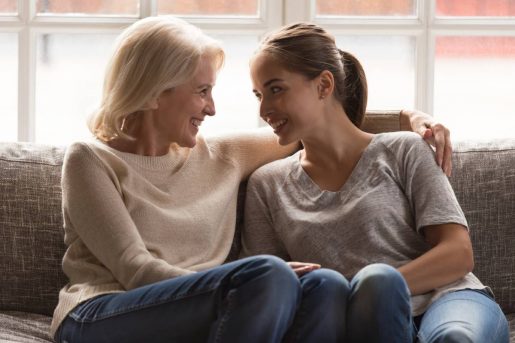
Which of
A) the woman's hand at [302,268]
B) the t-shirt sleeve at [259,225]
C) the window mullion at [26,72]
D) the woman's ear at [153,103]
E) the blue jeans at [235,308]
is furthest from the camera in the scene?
the window mullion at [26,72]

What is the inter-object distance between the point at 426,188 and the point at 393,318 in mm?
425

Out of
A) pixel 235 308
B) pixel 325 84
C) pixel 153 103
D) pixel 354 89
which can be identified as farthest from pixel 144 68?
pixel 235 308

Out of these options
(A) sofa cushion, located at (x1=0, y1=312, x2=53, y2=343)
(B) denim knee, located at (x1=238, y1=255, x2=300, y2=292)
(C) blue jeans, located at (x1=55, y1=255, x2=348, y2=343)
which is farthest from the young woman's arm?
(A) sofa cushion, located at (x1=0, y1=312, x2=53, y2=343)

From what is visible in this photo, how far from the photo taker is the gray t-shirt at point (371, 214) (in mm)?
2215

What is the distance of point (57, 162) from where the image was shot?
250 centimetres

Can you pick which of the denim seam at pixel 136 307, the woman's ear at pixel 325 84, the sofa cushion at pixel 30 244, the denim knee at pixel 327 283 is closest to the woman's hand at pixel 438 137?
the woman's ear at pixel 325 84

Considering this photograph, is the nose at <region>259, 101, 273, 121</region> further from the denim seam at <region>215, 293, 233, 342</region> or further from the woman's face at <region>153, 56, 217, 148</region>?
the denim seam at <region>215, 293, 233, 342</region>

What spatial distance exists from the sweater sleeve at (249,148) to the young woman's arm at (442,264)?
0.52m

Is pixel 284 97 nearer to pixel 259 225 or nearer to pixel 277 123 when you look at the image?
pixel 277 123

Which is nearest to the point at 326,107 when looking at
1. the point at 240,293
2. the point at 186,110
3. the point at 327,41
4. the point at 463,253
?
the point at 327,41

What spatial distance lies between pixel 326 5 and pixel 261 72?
81 centimetres

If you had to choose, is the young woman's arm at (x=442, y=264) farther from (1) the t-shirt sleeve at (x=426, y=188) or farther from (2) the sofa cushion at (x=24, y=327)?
(2) the sofa cushion at (x=24, y=327)

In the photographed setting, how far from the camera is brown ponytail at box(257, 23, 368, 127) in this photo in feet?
7.56

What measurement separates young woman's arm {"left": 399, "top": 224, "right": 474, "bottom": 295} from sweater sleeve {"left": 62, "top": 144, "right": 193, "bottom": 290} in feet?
1.71
